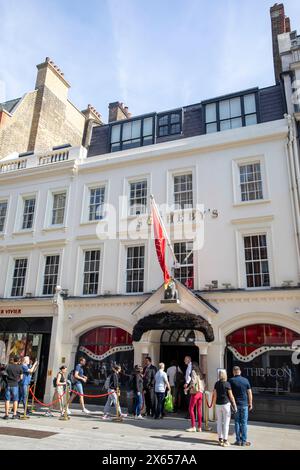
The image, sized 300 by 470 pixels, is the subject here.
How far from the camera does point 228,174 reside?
15.0 m

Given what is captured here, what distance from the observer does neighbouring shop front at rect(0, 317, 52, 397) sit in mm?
15984

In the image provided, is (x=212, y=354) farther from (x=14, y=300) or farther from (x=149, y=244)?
(x=14, y=300)

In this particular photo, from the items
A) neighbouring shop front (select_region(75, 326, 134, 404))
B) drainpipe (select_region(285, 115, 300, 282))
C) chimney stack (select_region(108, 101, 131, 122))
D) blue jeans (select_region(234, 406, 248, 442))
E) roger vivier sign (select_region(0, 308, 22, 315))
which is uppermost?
chimney stack (select_region(108, 101, 131, 122))

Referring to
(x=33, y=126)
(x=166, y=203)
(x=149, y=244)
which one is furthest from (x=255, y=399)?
(x=33, y=126)

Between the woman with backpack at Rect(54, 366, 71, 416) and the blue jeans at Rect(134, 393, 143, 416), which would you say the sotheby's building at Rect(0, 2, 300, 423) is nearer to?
the blue jeans at Rect(134, 393, 143, 416)

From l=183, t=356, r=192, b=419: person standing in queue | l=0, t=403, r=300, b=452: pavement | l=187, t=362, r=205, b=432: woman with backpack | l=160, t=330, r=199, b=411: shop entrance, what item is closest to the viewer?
l=0, t=403, r=300, b=452: pavement

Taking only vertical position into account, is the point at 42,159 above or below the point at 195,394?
above

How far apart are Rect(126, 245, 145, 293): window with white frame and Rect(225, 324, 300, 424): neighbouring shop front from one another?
4.23 meters

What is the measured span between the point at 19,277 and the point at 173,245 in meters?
7.89

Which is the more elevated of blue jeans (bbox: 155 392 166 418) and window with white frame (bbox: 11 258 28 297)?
window with white frame (bbox: 11 258 28 297)

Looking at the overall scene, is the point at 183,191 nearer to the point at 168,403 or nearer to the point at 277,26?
the point at 168,403

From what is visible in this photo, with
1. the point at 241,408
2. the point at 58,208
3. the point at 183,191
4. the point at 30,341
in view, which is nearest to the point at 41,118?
the point at 58,208

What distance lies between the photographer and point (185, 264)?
14633 millimetres

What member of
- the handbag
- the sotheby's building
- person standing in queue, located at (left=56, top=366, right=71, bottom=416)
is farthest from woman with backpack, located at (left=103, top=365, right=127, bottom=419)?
the sotheby's building
